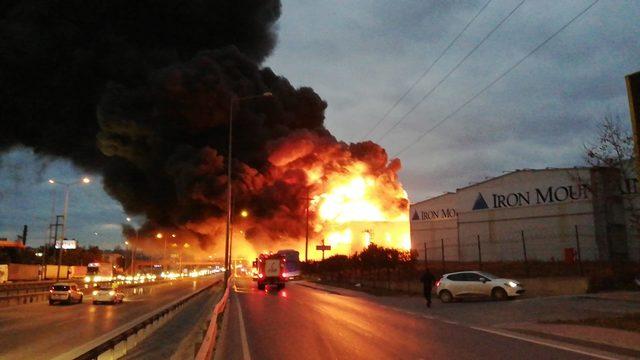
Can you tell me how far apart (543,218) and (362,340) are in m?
27.5

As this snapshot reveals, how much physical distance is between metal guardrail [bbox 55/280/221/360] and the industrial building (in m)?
19.5

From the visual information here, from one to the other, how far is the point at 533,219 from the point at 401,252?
367 inches

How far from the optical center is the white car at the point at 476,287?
2253 cm

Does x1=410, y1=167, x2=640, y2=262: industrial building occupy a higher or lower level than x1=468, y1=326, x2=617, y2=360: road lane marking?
higher

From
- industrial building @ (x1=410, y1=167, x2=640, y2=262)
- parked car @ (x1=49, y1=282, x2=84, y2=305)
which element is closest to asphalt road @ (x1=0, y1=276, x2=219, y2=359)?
parked car @ (x1=49, y1=282, x2=84, y2=305)

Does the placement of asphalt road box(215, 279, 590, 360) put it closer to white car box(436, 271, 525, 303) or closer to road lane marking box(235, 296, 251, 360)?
road lane marking box(235, 296, 251, 360)

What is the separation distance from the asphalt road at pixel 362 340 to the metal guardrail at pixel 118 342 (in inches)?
88.9

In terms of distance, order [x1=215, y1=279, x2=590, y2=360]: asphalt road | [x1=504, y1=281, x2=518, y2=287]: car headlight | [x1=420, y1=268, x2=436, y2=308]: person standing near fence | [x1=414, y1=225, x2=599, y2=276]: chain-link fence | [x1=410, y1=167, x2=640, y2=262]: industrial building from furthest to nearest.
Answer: [x1=410, y1=167, x2=640, y2=262]: industrial building → [x1=414, y1=225, x2=599, y2=276]: chain-link fence → [x1=504, y1=281, x2=518, y2=287]: car headlight → [x1=420, y1=268, x2=436, y2=308]: person standing near fence → [x1=215, y1=279, x2=590, y2=360]: asphalt road

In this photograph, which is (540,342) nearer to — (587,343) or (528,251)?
(587,343)

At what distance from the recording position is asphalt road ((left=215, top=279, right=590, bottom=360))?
10.1 m

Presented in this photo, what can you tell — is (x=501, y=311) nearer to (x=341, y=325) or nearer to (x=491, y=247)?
(x=341, y=325)

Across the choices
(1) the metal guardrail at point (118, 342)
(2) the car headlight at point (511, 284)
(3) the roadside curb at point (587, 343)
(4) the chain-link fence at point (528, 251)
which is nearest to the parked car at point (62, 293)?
(1) the metal guardrail at point (118, 342)

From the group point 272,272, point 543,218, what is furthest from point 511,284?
point 272,272

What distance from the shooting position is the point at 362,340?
1199 cm
